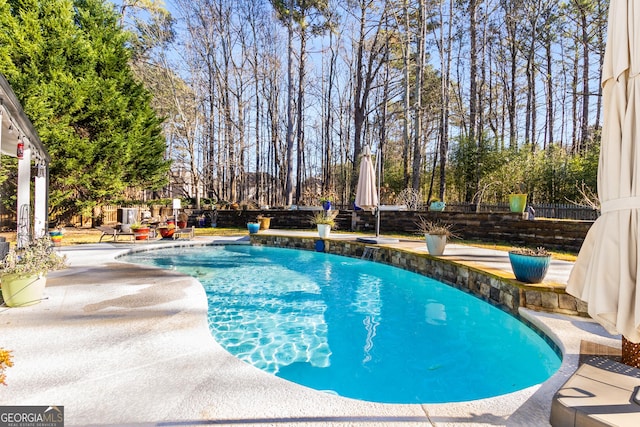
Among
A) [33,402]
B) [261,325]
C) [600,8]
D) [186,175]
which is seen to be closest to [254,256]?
[261,325]

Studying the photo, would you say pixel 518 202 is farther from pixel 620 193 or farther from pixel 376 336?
pixel 620 193

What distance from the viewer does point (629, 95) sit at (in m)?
1.58

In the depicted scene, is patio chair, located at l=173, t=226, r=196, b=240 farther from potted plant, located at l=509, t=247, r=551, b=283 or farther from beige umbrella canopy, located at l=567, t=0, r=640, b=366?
beige umbrella canopy, located at l=567, t=0, r=640, b=366

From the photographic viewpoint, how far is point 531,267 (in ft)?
12.6

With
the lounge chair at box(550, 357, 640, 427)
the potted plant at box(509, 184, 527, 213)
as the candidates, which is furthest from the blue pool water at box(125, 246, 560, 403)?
the potted plant at box(509, 184, 527, 213)

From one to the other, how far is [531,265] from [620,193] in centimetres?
264

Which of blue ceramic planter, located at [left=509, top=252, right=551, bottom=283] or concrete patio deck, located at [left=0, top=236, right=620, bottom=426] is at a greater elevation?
blue ceramic planter, located at [left=509, top=252, right=551, bottom=283]

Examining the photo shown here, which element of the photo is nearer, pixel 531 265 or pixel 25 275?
pixel 25 275

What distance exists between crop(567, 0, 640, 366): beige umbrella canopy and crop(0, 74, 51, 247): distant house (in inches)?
268

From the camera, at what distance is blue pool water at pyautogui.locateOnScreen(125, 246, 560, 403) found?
2.70 meters

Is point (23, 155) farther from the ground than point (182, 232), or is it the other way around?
point (23, 155)

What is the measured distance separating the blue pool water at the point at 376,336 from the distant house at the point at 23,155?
335 cm

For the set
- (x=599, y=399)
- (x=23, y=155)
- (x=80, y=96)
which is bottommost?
(x=599, y=399)

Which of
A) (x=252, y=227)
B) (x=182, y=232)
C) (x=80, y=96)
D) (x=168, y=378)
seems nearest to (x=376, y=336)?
(x=168, y=378)
